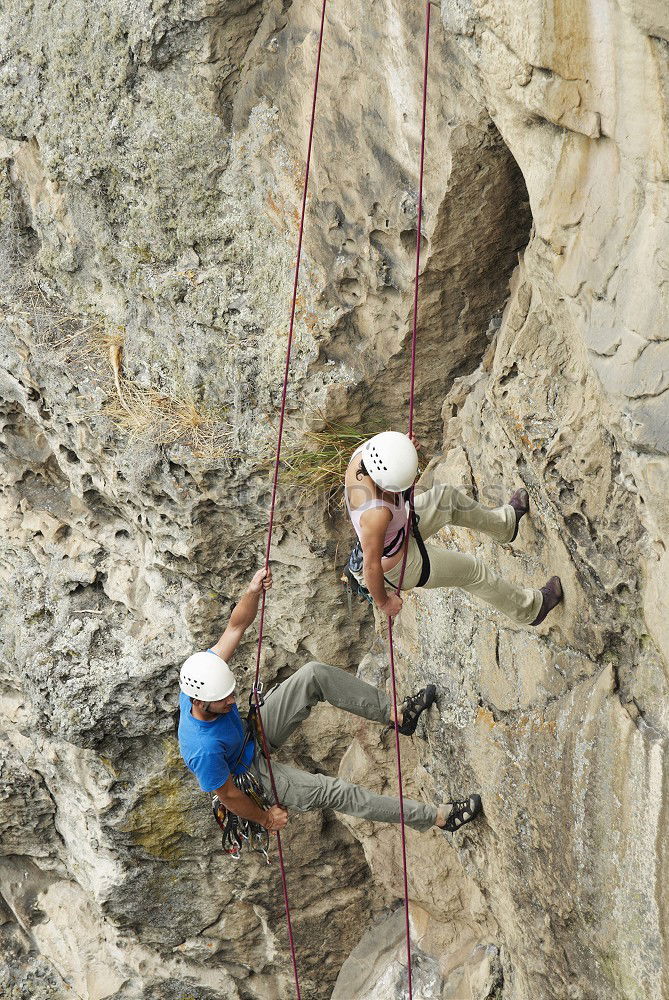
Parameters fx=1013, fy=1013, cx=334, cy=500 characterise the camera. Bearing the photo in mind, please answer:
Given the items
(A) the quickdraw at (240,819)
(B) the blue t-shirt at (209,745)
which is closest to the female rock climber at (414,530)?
(B) the blue t-shirt at (209,745)

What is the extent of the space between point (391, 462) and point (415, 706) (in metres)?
2.21

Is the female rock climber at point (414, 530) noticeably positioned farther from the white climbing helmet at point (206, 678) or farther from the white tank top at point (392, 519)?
the white climbing helmet at point (206, 678)

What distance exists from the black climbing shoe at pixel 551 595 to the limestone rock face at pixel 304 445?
80 millimetres

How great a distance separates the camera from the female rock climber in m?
4.54

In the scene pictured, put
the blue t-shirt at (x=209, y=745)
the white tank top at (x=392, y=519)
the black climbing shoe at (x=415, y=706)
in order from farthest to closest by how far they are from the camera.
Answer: the black climbing shoe at (x=415, y=706) < the blue t-shirt at (x=209, y=745) < the white tank top at (x=392, y=519)

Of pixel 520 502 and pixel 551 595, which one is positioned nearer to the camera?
pixel 551 595

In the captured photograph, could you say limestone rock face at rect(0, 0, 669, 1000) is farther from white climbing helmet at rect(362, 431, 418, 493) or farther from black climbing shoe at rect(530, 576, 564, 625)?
white climbing helmet at rect(362, 431, 418, 493)

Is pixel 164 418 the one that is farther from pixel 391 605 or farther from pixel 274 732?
pixel 391 605

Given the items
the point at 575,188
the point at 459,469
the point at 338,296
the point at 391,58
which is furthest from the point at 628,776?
the point at 391,58

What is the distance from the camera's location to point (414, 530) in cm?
484

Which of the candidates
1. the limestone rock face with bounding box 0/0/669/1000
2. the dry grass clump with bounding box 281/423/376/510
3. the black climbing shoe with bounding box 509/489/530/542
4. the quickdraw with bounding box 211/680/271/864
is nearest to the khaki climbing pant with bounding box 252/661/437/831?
the quickdraw with bounding box 211/680/271/864

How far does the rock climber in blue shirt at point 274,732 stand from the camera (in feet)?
17.5

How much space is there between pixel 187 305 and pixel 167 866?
161 inches

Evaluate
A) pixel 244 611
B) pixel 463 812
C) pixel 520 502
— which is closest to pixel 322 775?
pixel 463 812
